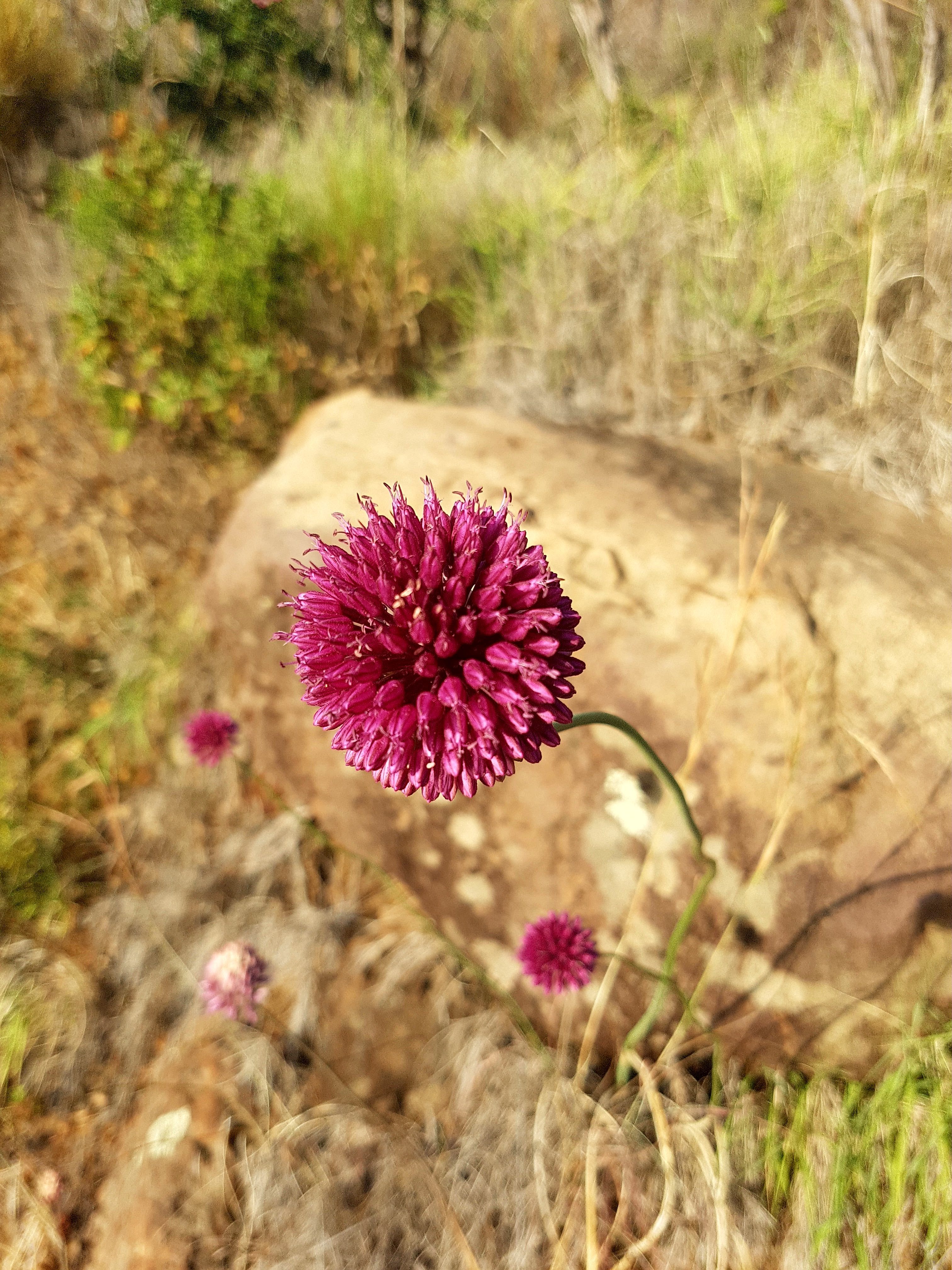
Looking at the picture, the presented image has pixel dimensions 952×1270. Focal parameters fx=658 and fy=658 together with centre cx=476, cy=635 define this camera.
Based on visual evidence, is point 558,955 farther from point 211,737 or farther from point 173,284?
point 173,284

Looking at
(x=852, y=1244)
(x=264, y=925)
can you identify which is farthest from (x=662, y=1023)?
(x=264, y=925)

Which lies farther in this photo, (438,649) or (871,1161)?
(871,1161)

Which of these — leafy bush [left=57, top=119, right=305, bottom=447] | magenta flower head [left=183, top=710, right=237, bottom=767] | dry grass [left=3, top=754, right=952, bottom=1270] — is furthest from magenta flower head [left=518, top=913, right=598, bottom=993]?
leafy bush [left=57, top=119, right=305, bottom=447]

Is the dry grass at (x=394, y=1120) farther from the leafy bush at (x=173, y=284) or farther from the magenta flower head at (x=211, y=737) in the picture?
the leafy bush at (x=173, y=284)

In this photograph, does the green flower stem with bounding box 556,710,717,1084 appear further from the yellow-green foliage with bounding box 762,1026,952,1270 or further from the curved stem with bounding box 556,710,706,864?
the yellow-green foliage with bounding box 762,1026,952,1270

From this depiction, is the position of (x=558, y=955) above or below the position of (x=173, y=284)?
below

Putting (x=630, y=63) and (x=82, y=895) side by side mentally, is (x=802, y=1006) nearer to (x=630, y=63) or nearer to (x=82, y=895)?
(x=82, y=895)

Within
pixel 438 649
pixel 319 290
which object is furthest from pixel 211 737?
pixel 319 290
